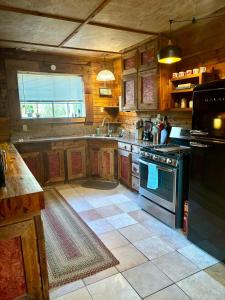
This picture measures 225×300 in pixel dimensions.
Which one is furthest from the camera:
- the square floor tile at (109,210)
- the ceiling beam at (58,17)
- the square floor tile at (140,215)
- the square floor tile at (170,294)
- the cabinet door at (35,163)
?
the cabinet door at (35,163)

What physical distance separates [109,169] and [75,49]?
7.77 feet

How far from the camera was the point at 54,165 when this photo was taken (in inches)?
171

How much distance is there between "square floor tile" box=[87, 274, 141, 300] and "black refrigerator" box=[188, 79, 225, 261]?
0.95 meters

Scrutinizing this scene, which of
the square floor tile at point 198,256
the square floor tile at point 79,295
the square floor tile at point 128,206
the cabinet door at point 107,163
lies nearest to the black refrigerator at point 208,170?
the square floor tile at point 198,256

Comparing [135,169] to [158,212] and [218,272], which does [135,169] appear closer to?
[158,212]

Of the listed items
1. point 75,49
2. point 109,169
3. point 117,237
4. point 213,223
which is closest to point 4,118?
point 75,49

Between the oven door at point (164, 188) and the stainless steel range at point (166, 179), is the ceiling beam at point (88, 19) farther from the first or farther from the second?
the oven door at point (164, 188)

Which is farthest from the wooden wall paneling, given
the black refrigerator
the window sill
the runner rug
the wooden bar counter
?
the window sill

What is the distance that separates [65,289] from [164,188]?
1597mm

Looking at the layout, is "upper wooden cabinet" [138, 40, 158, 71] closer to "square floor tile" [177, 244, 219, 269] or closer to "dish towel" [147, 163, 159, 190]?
"dish towel" [147, 163, 159, 190]

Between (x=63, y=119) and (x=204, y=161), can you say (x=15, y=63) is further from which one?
(x=204, y=161)

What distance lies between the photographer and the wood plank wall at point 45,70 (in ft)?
13.5

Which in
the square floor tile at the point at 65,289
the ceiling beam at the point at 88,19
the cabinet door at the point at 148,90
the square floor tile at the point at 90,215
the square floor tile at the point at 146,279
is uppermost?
the ceiling beam at the point at 88,19

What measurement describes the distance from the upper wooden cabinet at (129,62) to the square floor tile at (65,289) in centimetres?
326
